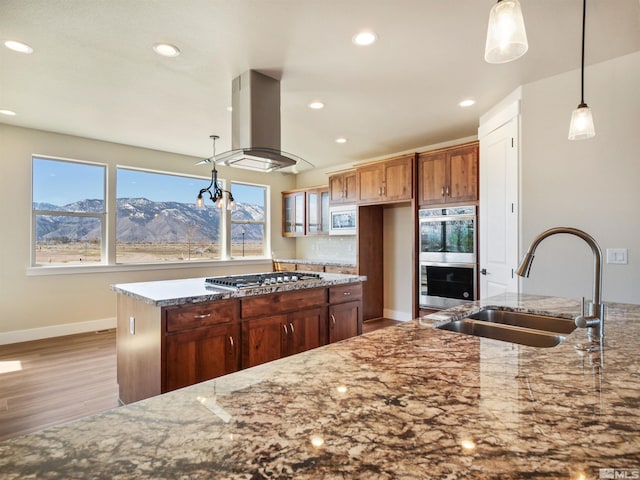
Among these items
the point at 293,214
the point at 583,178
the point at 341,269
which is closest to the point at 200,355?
the point at 583,178

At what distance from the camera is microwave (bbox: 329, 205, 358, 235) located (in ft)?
17.6

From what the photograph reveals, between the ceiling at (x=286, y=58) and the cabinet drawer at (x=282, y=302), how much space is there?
1.79 metres

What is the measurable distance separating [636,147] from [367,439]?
3.17m

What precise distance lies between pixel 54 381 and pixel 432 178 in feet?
14.5

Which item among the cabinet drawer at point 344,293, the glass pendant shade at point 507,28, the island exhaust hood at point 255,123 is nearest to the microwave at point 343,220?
the cabinet drawer at point 344,293

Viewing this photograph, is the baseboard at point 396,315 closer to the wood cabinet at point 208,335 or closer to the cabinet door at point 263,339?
the wood cabinet at point 208,335

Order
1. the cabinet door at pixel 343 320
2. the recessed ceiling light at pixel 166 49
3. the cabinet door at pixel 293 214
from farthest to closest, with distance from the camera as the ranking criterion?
1. the cabinet door at pixel 293 214
2. the cabinet door at pixel 343 320
3. the recessed ceiling light at pixel 166 49

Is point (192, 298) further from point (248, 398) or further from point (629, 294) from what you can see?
point (629, 294)

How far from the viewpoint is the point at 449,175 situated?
4.17 metres

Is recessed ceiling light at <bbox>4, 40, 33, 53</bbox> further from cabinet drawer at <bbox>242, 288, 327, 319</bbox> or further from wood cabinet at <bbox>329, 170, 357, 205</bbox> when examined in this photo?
wood cabinet at <bbox>329, 170, 357, 205</bbox>

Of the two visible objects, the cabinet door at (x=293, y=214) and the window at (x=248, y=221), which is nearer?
the window at (x=248, y=221)

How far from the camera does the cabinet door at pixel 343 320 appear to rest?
3150 millimetres

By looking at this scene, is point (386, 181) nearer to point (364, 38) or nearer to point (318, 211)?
point (318, 211)

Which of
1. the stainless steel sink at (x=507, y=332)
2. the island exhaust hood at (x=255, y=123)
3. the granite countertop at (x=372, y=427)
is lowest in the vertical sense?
the stainless steel sink at (x=507, y=332)
